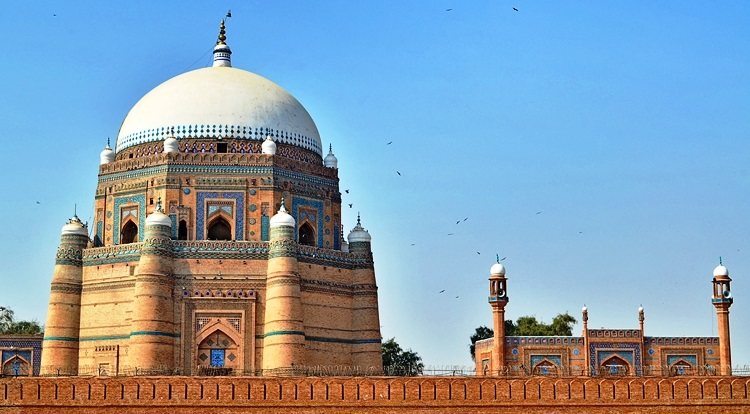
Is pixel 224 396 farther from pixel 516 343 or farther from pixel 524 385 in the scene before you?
pixel 516 343

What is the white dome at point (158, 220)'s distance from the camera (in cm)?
3400

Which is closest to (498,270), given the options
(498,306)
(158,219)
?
(498,306)

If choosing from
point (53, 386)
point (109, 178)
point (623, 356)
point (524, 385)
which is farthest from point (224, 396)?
point (623, 356)

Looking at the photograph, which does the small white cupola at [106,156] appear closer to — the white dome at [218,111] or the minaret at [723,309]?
the white dome at [218,111]

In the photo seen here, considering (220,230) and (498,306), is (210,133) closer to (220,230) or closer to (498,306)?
(220,230)

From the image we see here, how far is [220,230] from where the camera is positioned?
36.0 meters

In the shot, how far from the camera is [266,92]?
3719 centimetres

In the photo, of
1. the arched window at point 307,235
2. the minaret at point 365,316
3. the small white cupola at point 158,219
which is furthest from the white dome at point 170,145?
the minaret at point 365,316

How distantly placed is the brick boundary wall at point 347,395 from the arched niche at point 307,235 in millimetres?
6916

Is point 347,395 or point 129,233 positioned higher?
point 129,233

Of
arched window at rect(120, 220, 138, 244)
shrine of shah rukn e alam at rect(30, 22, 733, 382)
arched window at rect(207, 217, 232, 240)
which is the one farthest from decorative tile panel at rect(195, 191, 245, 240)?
arched window at rect(120, 220, 138, 244)

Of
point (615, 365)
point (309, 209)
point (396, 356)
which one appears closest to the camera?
point (309, 209)

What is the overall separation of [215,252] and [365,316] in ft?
14.4

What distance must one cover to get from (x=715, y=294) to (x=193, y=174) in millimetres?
14155
